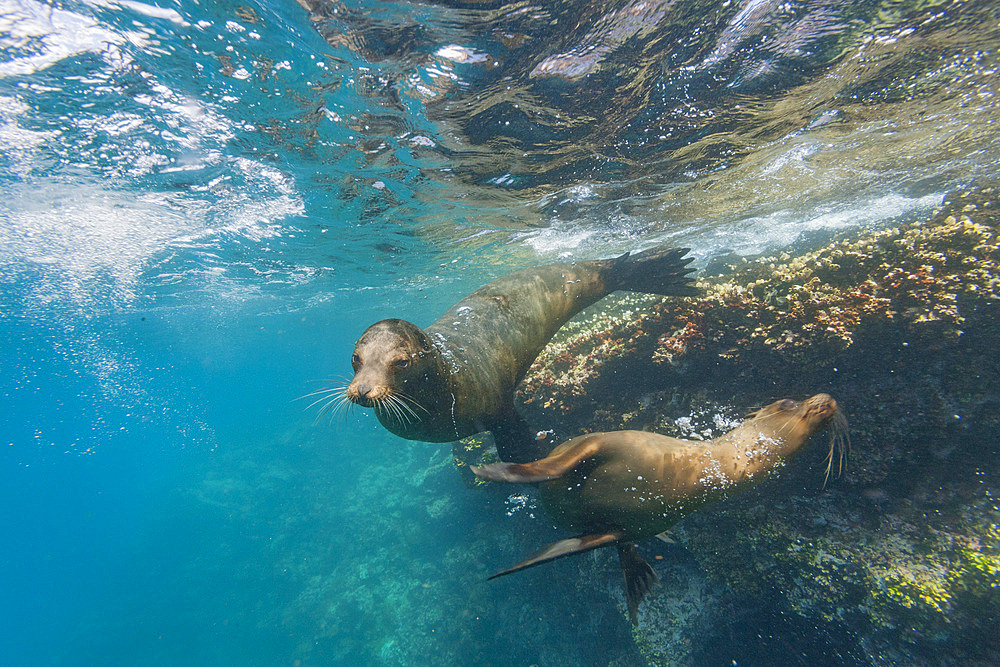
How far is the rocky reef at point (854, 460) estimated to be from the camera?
10.6 ft

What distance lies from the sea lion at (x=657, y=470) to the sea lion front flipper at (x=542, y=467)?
13 mm

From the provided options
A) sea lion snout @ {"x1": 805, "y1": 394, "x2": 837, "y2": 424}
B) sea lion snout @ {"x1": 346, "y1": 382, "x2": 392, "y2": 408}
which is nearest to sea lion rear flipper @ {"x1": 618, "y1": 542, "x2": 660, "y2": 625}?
sea lion snout @ {"x1": 805, "y1": 394, "x2": 837, "y2": 424}

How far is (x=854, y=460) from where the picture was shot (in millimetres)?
3791

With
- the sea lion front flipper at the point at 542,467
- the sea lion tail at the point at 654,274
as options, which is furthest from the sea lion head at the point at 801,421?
the sea lion tail at the point at 654,274

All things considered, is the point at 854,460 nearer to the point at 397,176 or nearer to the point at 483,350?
the point at 483,350

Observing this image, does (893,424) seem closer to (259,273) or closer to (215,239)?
(215,239)

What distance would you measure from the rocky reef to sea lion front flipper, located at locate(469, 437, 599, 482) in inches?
101

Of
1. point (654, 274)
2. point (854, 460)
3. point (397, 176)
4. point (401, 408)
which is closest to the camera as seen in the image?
point (401, 408)

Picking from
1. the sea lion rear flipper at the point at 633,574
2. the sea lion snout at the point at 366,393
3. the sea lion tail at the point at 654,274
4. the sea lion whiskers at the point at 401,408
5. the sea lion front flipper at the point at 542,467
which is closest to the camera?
the sea lion front flipper at the point at 542,467

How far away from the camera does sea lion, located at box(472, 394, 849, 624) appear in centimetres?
249

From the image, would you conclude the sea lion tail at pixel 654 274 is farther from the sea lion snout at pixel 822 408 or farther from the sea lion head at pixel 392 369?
the sea lion head at pixel 392 369

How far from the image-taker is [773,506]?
4.02 m

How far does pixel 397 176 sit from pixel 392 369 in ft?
20.7

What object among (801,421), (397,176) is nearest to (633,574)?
(801,421)
